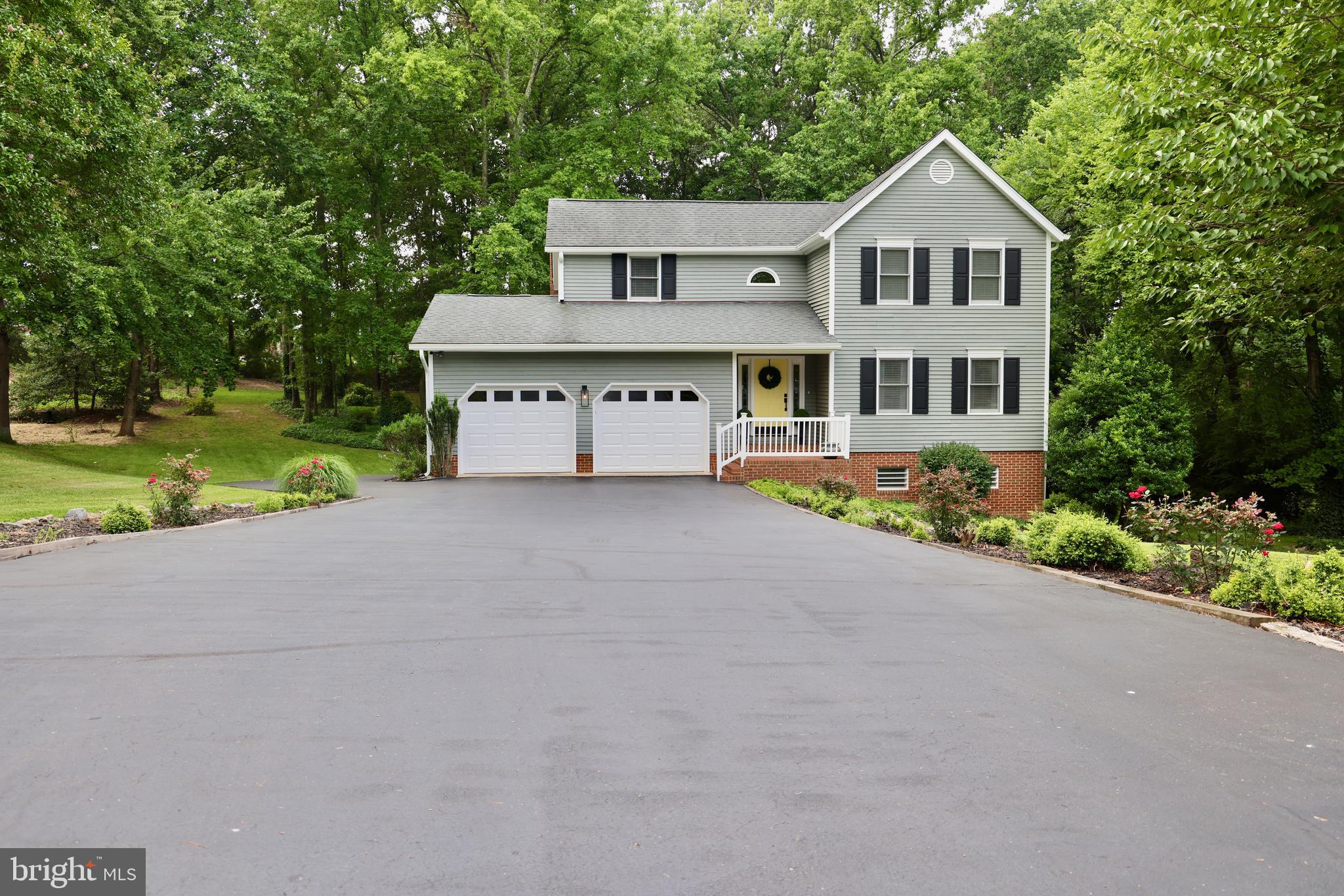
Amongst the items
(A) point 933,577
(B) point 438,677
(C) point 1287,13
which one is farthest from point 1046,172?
(B) point 438,677

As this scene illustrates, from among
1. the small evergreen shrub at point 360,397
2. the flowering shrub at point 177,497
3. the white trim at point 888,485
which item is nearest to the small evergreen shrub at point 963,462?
the white trim at point 888,485

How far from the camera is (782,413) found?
2431cm

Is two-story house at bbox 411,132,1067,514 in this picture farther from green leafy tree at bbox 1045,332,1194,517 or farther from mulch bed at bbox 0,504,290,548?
mulch bed at bbox 0,504,290,548

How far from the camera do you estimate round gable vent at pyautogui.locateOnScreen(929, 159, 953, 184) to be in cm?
2227

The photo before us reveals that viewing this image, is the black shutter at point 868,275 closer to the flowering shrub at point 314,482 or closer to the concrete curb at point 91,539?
the flowering shrub at point 314,482

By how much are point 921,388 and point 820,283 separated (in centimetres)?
387

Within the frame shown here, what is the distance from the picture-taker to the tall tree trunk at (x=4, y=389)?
81.4 feet

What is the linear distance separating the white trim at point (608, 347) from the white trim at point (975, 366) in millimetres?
3698

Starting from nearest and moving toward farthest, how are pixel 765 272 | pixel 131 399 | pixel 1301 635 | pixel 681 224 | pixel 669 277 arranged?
pixel 1301 635 < pixel 669 277 < pixel 765 272 < pixel 681 224 < pixel 131 399

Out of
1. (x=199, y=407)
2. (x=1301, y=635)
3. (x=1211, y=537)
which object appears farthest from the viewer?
(x=199, y=407)

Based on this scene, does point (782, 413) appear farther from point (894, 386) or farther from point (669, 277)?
point (669, 277)

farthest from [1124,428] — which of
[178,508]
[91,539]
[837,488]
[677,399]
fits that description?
[91,539]

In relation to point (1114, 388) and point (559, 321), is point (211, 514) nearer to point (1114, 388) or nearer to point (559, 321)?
point (559, 321)

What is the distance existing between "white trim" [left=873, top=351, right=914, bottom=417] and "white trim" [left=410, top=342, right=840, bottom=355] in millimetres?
1489
